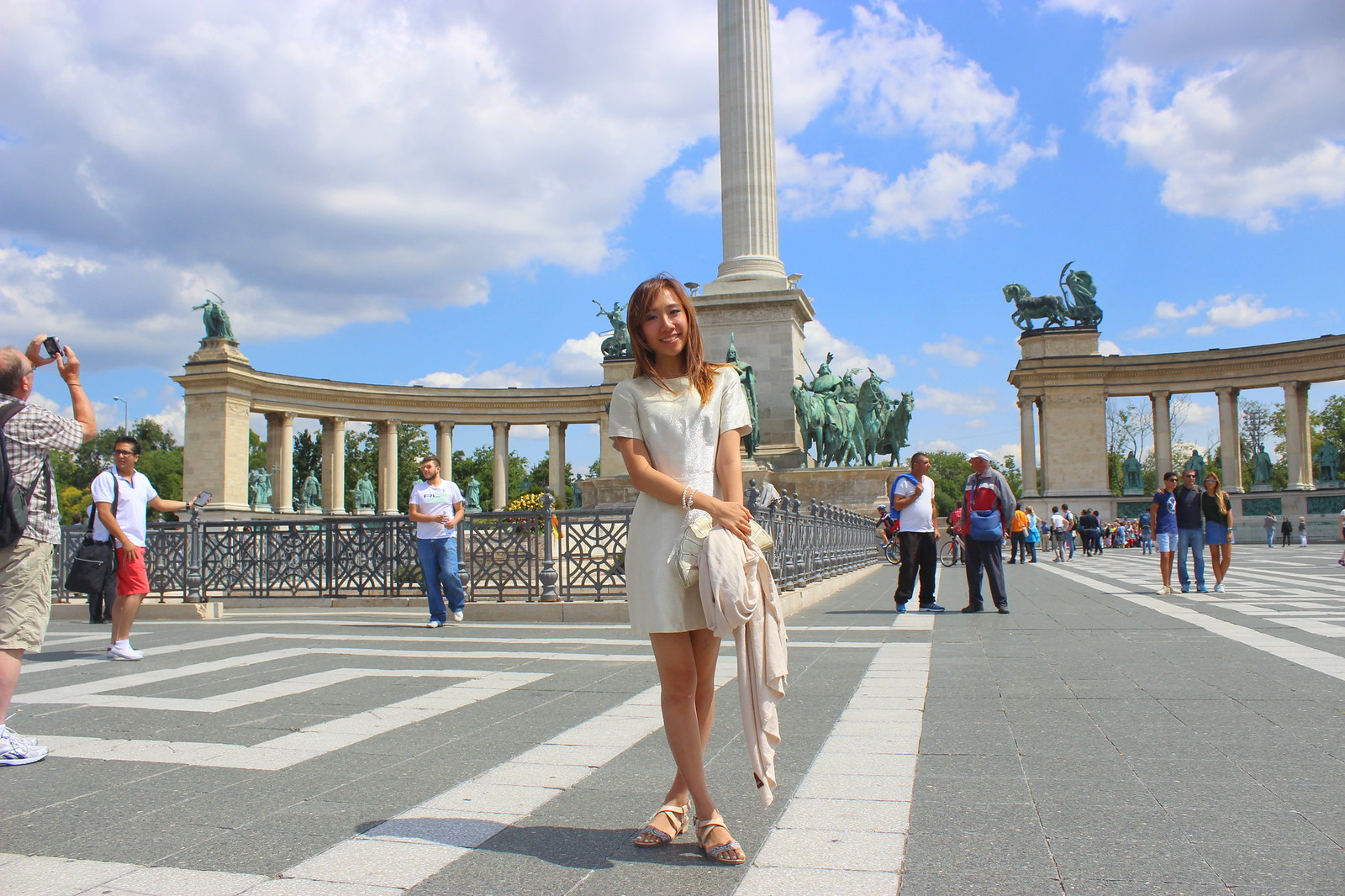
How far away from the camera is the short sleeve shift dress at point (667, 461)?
3.56 meters

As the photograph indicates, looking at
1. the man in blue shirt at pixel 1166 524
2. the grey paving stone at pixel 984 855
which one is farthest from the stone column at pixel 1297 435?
the grey paving stone at pixel 984 855

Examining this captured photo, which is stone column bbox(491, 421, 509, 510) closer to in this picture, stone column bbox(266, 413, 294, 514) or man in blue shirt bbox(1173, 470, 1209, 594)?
stone column bbox(266, 413, 294, 514)

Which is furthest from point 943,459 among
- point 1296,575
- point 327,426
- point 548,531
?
point 548,531

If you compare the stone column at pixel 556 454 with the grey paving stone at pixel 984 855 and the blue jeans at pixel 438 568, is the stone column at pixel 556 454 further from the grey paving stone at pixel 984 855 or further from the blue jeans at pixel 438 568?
the grey paving stone at pixel 984 855

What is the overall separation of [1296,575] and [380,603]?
17301mm

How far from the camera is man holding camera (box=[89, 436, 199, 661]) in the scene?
8805 mm

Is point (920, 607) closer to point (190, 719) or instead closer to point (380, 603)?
point (380, 603)

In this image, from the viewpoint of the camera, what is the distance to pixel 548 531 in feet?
42.8

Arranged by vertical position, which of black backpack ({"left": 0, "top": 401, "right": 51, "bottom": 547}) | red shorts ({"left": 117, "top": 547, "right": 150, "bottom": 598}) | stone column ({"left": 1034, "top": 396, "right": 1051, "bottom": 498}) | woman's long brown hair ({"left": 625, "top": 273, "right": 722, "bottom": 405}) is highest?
stone column ({"left": 1034, "top": 396, "right": 1051, "bottom": 498})

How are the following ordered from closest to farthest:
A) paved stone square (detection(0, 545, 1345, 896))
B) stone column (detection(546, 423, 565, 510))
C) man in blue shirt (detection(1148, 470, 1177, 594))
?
paved stone square (detection(0, 545, 1345, 896)), man in blue shirt (detection(1148, 470, 1177, 594)), stone column (detection(546, 423, 565, 510))

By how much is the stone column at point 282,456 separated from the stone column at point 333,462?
6.56 feet

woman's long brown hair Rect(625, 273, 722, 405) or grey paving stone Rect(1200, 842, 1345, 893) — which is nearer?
grey paving stone Rect(1200, 842, 1345, 893)

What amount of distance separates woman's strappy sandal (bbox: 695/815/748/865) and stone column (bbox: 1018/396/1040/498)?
64.9 metres

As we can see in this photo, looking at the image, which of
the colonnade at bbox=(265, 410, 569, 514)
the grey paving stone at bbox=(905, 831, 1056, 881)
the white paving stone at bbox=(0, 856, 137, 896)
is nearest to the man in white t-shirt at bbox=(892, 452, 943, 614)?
the grey paving stone at bbox=(905, 831, 1056, 881)
